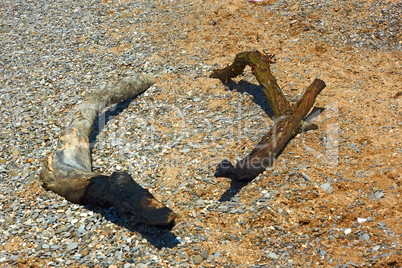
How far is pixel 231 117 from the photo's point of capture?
24.0ft

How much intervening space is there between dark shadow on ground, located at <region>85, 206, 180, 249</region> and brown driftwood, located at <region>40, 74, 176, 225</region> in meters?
0.21

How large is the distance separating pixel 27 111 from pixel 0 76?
2159 mm

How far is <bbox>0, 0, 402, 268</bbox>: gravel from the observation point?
4.91m

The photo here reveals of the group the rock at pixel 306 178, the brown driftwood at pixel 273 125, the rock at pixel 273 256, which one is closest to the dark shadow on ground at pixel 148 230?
the brown driftwood at pixel 273 125

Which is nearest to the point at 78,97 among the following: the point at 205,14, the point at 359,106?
the point at 205,14

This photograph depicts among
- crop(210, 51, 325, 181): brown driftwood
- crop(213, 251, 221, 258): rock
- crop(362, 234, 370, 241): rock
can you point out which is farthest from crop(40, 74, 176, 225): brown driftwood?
crop(362, 234, 370, 241): rock

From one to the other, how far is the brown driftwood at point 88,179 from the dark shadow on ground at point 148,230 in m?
0.21

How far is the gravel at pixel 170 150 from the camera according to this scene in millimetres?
4910

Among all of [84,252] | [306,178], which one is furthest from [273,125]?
[84,252]

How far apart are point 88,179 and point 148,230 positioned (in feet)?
4.24

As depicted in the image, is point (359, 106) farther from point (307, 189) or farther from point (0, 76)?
point (0, 76)

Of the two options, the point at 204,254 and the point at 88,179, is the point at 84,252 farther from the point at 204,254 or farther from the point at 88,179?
the point at 204,254

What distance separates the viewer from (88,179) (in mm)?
5633

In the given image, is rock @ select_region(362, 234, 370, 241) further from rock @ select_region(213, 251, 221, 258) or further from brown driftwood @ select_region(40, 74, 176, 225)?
brown driftwood @ select_region(40, 74, 176, 225)
